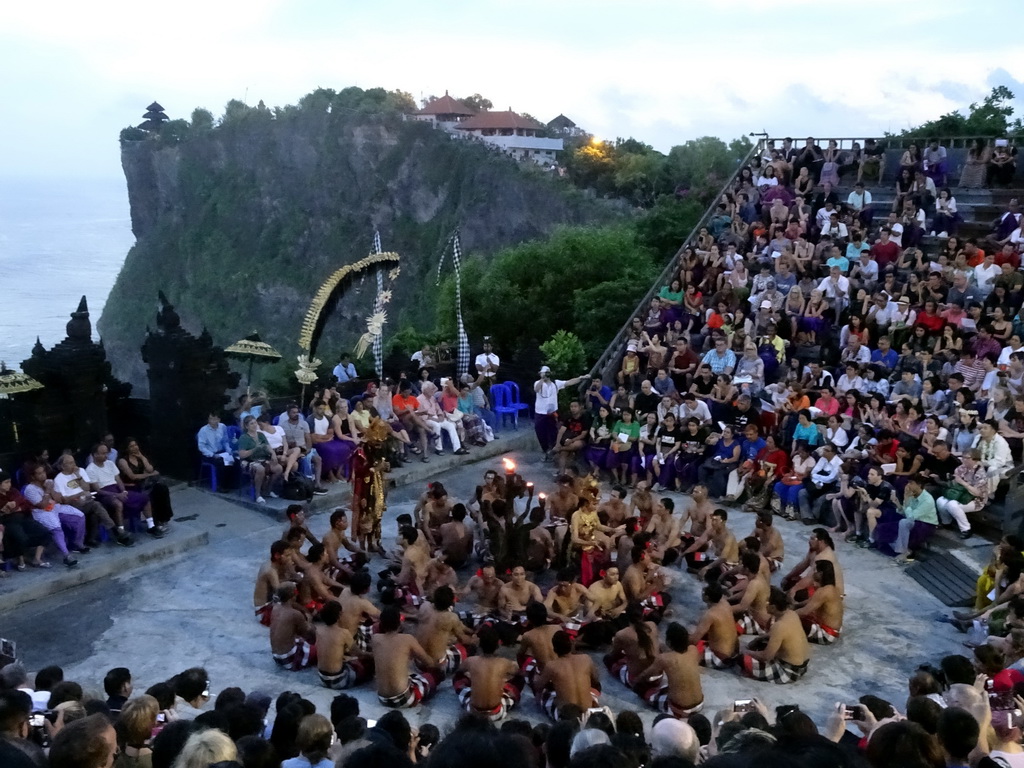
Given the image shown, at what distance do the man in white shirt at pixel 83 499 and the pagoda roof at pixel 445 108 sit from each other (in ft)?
237

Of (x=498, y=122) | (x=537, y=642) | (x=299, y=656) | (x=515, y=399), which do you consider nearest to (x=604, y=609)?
(x=537, y=642)

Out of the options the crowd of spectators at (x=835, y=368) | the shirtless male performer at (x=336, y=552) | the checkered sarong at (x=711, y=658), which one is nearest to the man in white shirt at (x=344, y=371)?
the crowd of spectators at (x=835, y=368)

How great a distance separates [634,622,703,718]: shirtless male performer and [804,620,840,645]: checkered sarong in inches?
69.3

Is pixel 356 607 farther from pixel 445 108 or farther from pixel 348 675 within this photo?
pixel 445 108

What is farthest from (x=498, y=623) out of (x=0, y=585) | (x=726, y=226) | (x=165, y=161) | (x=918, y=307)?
(x=165, y=161)

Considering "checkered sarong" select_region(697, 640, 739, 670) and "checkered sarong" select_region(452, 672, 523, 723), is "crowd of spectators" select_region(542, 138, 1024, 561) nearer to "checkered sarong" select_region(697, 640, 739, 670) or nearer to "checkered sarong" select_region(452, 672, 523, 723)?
"checkered sarong" select_region(697, 640, 739, 670)

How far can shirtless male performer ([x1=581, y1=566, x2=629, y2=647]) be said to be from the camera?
871cm

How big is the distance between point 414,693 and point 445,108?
76.9 meters

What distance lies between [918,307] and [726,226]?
5274 millimetres

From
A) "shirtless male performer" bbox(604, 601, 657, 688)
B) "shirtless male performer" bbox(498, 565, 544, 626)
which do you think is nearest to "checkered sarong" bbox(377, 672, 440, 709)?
"shirtless male performer" bbox(498, 565, 544, 626)

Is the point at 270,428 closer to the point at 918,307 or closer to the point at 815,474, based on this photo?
the point at 815,474

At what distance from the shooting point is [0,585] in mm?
9719

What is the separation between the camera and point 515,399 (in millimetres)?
17094

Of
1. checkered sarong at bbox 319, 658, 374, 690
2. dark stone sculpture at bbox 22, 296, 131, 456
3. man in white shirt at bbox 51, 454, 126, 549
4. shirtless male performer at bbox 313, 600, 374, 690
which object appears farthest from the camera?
Answer: dark stone sculpture at bbox 22, 296, 131, 456
